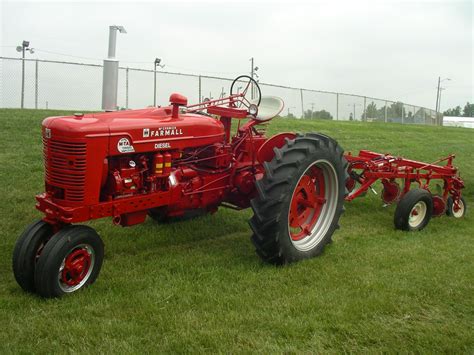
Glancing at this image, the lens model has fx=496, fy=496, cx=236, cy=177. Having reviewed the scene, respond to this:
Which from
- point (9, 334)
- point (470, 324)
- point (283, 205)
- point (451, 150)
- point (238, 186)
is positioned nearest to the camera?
point (9, 334)

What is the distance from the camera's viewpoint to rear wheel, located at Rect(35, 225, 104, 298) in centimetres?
356

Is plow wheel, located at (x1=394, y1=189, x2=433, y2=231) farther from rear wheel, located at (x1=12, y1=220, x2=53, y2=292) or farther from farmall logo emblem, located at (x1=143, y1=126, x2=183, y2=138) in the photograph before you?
rear wheel, located at (x1=12, y1=220, x2=53, y2=292)

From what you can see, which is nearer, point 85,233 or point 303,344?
point 303,344

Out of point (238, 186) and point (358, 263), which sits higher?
point (238, 186)

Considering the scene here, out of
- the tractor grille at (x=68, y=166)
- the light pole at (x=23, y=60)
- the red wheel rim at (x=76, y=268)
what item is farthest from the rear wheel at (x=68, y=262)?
the light pole at (x=23, y=60)

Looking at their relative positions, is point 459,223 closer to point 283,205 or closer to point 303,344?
point 283,205

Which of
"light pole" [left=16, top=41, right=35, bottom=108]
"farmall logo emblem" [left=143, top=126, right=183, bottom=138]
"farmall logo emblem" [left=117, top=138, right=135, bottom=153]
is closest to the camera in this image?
"farmall logo emblem" [left=117, top=138, right=135, bottom=153]

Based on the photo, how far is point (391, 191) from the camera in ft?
23.0

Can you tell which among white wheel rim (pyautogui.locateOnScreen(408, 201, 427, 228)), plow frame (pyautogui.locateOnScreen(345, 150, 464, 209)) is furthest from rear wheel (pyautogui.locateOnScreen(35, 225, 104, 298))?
white wheel rim (pyautogui.locateOnScreen(408, 201, 427, 228))

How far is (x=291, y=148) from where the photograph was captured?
4.71m

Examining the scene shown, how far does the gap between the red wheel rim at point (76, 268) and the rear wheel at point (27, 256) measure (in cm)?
23

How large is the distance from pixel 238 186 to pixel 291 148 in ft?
2.48

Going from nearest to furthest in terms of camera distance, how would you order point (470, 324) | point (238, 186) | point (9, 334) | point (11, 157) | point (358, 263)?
point (9, 334), point (470, 324), point (358, 263), point (238, 186), point (11, 157)

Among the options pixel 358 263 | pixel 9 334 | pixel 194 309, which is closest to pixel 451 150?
pixel 358 263
